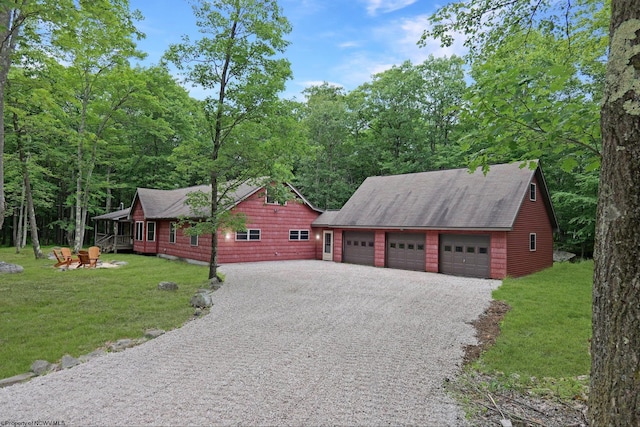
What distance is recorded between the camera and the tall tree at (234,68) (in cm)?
1136

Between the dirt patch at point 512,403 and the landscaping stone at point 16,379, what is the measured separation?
5823 millimetres

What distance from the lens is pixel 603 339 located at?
227 cm

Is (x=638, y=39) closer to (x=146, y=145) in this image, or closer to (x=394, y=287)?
(x=394, y=287)

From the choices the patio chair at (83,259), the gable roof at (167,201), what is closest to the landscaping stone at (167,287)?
the patio chair at (83,259)

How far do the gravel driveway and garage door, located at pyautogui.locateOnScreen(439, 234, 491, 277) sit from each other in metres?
5.96

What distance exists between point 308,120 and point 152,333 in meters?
27.8

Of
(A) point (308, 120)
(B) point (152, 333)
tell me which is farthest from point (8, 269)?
(A) point (308, 120)

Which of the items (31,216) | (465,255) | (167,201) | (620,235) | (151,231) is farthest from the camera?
(167,201)

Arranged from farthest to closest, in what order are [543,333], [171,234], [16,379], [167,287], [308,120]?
[308,120] < [171,234] < [167,287] < [543,333] < [16,379]

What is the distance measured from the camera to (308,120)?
31.8 m

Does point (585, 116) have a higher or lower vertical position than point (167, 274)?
higher

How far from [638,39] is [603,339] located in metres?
1.96

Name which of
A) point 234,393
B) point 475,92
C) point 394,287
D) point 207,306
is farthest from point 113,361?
point 394,287

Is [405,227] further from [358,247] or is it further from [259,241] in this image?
[259,241]
